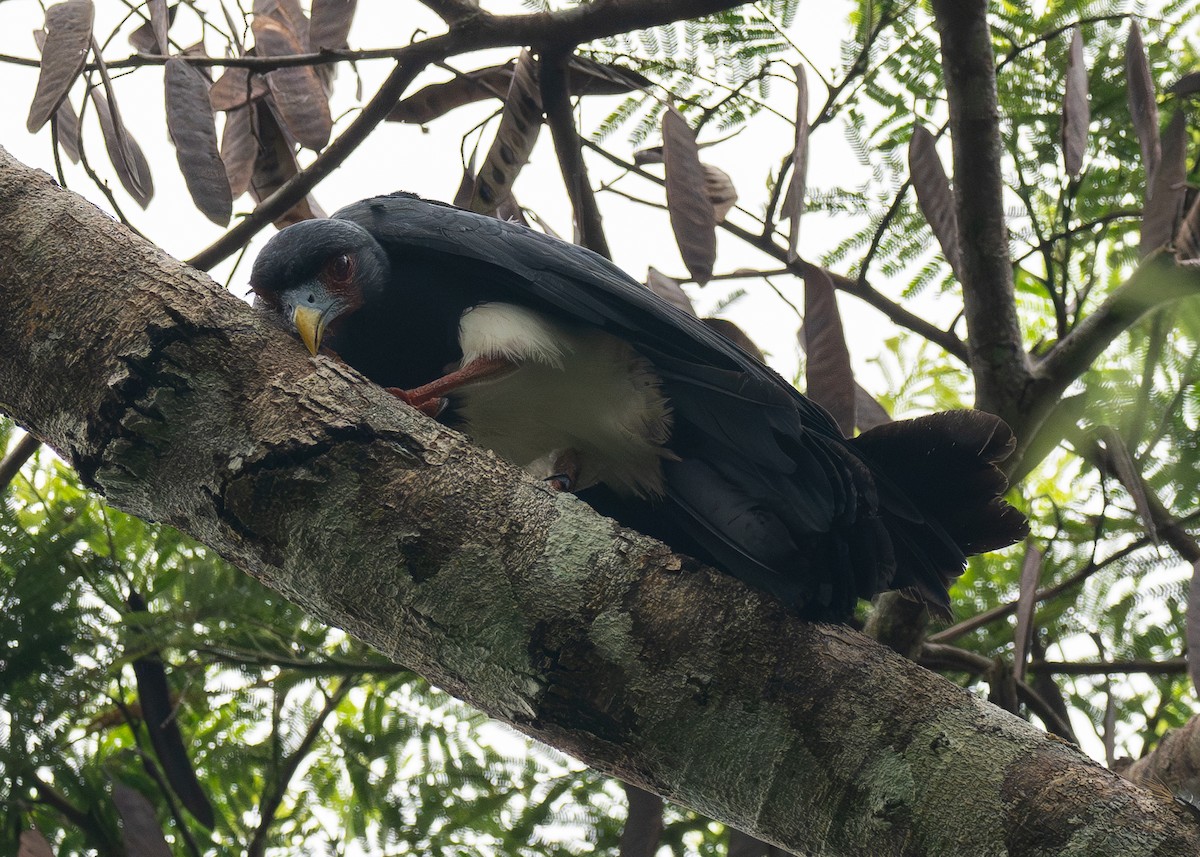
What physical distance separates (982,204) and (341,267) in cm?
163

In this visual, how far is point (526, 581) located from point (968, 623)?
79.6 inches

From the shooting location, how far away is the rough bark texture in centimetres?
158

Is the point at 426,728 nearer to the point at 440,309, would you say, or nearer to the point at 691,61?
the point at 440,309

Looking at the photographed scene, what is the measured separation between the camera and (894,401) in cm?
457

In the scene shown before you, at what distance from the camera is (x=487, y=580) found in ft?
5.44

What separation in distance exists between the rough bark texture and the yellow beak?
A: 39cm

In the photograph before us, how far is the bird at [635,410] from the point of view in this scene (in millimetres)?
2158

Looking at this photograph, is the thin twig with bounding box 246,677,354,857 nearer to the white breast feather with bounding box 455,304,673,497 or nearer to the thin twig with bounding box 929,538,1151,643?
the white breast feather with bounding box 455,304,673,497

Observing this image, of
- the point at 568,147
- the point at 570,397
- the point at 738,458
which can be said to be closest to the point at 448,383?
the point at 570,397

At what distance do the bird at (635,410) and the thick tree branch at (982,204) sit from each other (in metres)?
0.87

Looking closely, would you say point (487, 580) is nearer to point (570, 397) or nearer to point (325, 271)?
point (570, 397)

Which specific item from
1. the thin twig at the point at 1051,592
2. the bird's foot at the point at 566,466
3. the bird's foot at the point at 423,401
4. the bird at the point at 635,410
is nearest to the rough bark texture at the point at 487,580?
the bird at the point at 635,410

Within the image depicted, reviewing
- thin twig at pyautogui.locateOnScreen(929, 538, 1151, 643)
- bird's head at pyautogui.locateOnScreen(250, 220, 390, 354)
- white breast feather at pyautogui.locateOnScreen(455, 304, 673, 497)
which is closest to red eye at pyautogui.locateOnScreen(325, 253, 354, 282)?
bird's head at pyautogui.locateOnScreen(250, 220, 390, 354)

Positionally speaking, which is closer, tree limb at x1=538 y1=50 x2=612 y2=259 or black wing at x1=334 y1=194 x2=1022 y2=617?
black wing at x1=334 y1=194 x2=1022 y2=617
